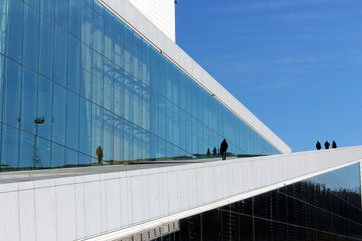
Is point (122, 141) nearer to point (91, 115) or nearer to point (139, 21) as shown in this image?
point (91, 115)

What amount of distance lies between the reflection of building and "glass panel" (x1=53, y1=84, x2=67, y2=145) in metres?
0.04

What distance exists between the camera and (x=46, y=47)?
18.8 metres

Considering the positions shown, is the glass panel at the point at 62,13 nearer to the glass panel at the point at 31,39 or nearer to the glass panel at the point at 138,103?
the glass panel at the point at 31,39

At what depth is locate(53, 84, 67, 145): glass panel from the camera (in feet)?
62.2

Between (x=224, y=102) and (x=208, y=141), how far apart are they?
13.4ft

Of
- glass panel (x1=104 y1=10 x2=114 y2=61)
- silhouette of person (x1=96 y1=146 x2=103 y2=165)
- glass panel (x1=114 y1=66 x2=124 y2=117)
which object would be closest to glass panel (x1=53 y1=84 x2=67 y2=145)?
silhouette of person (x1=96 y1=146 x2=103 y2=165)

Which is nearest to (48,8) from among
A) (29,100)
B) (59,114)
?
(29,100)

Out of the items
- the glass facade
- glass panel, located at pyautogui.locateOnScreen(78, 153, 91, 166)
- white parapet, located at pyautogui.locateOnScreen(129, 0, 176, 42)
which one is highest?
white parapet, located at pyautogui.locateOnScreen(129, 0, 176, 42)

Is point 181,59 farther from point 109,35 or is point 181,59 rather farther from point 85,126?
point 85,126

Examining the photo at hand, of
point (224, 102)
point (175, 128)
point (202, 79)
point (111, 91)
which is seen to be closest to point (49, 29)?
point (111, 91)

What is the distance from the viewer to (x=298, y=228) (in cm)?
2656

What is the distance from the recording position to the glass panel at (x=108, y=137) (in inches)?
881

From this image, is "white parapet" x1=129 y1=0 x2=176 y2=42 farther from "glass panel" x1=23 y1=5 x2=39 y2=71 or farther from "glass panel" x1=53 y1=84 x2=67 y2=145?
"glass panel" x1=23 y1=5 x2=39 y2=71

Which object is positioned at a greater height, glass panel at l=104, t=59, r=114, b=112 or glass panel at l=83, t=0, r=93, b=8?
glass panel at l=83, t=0, r=93, b=8
